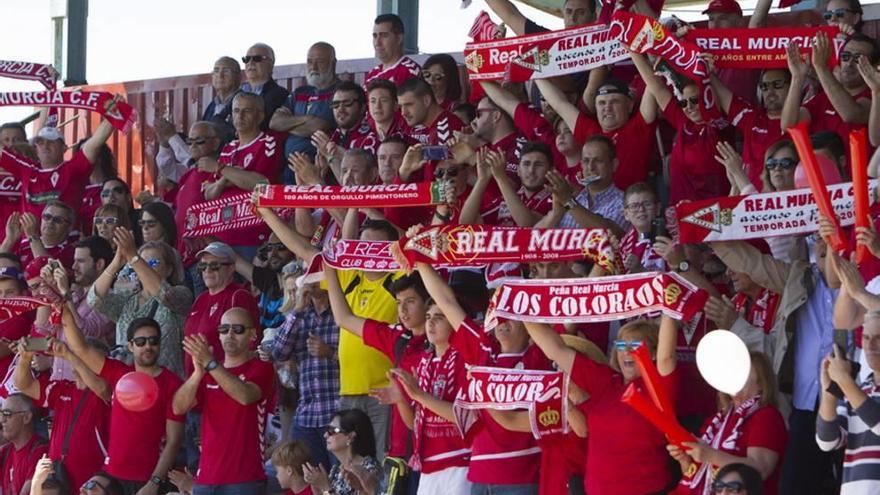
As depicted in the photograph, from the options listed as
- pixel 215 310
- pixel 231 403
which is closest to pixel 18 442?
pixel 215 310

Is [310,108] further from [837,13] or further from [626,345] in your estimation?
[626,345]

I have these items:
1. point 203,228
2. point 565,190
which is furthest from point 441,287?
point 203,228

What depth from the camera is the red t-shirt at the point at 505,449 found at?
9.06m

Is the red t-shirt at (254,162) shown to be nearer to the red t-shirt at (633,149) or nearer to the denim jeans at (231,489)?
the denim jeans at (231,489)

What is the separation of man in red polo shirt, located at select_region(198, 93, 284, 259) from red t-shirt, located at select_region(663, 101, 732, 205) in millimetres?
3375

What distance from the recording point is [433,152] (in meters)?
10.9

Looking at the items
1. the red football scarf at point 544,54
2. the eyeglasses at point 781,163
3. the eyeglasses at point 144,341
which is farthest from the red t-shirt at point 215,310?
the eyeglasses at point 781,163

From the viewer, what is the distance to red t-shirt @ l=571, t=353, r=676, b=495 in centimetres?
841

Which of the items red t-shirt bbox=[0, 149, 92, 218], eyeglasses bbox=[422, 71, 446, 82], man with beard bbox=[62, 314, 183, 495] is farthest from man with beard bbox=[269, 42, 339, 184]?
man with beard bbox=[62, 314, 183, 495]

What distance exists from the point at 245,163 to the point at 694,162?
3762 millimetres

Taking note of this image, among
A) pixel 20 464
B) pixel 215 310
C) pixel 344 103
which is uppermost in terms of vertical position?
pixel 344 103

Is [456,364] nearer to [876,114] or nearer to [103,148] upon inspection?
[876,114]

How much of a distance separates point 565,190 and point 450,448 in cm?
166

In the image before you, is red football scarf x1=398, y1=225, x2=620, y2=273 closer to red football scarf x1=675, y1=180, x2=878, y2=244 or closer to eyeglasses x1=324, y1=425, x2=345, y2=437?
red football scarf x1=675, y1=180, x2=878, y2=244
